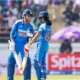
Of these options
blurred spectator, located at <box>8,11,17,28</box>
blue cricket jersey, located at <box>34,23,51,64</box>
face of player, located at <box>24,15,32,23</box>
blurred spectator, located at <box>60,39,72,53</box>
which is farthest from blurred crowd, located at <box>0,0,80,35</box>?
face of player, located at <box>24,15,32,23</box>

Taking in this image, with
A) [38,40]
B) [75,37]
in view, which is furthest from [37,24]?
[38,40]

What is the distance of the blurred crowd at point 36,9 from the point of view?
18844 mm

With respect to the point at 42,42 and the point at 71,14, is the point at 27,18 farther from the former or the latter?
the point at 71,14

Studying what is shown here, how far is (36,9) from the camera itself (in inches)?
740

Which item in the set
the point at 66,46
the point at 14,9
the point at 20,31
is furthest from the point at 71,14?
the point at 20,31

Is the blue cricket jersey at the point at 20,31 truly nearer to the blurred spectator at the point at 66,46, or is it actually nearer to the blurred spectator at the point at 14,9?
the blurred spectator at the point at 66,46

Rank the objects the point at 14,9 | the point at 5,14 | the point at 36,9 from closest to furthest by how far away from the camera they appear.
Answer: the point at 36,9 < the point at 5,14 < the point at 14,9

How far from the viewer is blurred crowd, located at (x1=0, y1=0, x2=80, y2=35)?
1884 centimetres

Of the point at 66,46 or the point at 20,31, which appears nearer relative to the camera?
the point at 20,31

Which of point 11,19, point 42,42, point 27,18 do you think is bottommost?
point 42,42

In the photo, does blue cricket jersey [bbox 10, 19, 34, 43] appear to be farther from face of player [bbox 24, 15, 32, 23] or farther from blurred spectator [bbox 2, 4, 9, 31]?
blurred spectator [bbox 2, 4, 9, 31]

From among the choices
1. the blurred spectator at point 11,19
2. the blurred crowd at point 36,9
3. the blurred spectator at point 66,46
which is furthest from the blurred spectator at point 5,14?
the blurred spectator at point 66,46

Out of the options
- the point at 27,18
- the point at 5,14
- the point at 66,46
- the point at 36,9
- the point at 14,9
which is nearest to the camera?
the point at 27,18

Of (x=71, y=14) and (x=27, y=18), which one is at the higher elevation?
(x=71, y=14)
